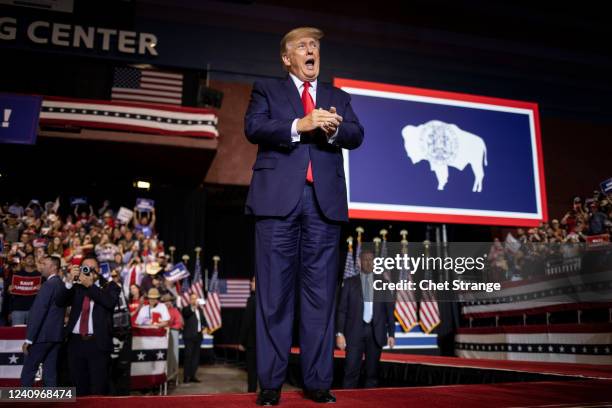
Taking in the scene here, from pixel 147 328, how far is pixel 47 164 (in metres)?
5.19

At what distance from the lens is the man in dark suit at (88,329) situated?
483cm

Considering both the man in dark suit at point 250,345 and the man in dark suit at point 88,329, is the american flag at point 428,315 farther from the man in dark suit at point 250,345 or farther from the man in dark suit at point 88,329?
the man in dark suit at point 88,329

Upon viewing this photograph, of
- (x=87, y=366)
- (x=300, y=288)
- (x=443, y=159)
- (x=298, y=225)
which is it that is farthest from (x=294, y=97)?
(x=443, y=159)

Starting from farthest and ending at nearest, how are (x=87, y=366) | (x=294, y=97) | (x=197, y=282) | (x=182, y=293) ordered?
(x=197, y=282), (x=182, y=293), (x=87, y=366), (x=294, y=97)

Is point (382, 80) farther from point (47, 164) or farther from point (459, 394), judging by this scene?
point (459, 394)

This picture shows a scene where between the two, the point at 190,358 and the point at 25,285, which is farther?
the point at 190,358

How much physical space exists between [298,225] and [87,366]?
382cm

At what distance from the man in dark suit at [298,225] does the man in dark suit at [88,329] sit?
3429 mm

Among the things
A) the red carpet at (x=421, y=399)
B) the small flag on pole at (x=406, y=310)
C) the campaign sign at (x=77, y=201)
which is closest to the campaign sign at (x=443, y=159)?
the small flag on pole at (x=406, y=310)

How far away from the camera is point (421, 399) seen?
81.0 inches

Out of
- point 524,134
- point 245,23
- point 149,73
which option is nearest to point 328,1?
point 245,23

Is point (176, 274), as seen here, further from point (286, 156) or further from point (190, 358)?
point (286, 156)

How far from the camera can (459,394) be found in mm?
2205

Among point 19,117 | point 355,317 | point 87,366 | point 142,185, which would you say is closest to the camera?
point 87,366
